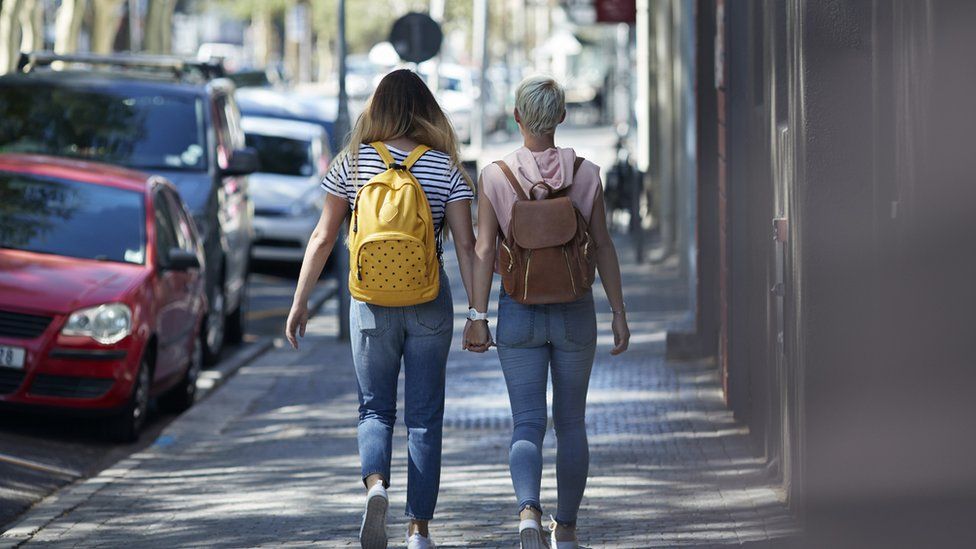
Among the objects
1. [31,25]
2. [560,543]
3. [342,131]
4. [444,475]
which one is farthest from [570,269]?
[31,25]

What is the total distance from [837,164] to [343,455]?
3679mm

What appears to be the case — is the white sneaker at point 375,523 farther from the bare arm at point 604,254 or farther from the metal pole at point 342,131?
the metal pole at point 342,131

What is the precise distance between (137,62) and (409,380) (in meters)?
10.0

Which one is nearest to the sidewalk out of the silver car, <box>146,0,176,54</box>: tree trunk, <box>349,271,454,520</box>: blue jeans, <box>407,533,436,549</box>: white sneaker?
<box>407,533,436,549</box>: white sneaker

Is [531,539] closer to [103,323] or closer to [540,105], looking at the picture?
[540,105]

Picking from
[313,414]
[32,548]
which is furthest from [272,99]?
[32,548]

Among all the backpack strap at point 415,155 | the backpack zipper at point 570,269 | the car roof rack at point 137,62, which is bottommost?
the backpack zipper at point 570,269

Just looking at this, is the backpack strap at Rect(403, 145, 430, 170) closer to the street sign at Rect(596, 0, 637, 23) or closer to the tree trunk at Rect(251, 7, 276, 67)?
the street sign at Rect(596, 0, 637, 23)

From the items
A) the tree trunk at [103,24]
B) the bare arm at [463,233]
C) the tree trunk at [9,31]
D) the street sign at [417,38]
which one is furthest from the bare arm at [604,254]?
the tree trunk at [103,24]

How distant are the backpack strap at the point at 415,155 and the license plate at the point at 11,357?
3996mm

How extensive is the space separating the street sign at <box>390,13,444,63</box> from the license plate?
796cm

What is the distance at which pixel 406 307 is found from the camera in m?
6.51

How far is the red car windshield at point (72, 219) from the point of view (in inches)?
421

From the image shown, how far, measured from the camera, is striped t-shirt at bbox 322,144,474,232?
6.49 metres
